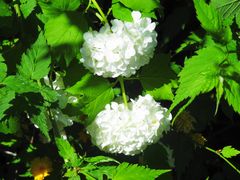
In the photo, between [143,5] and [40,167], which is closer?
[143,5]

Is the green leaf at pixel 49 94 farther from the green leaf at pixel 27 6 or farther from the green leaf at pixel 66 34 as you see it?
the green leaf at pixel 27 6

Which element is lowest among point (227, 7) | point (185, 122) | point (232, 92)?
point (185, 122)

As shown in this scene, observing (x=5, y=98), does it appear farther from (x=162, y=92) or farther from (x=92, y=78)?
(x=162, y=92)

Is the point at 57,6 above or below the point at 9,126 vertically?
above

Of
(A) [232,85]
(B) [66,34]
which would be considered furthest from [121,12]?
(A) [232,85]

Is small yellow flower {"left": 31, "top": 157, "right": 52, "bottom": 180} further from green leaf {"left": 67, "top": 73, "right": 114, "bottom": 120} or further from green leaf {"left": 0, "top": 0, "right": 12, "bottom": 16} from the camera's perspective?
green leaf {"left": 0, "top": 0, "right": 12, "bottom": 16}

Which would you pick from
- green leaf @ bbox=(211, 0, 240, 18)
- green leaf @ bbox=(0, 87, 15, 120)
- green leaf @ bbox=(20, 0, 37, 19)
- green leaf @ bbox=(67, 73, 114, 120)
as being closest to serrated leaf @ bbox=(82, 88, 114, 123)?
green leaf @ bbox=(67, 73, 114, 120)
